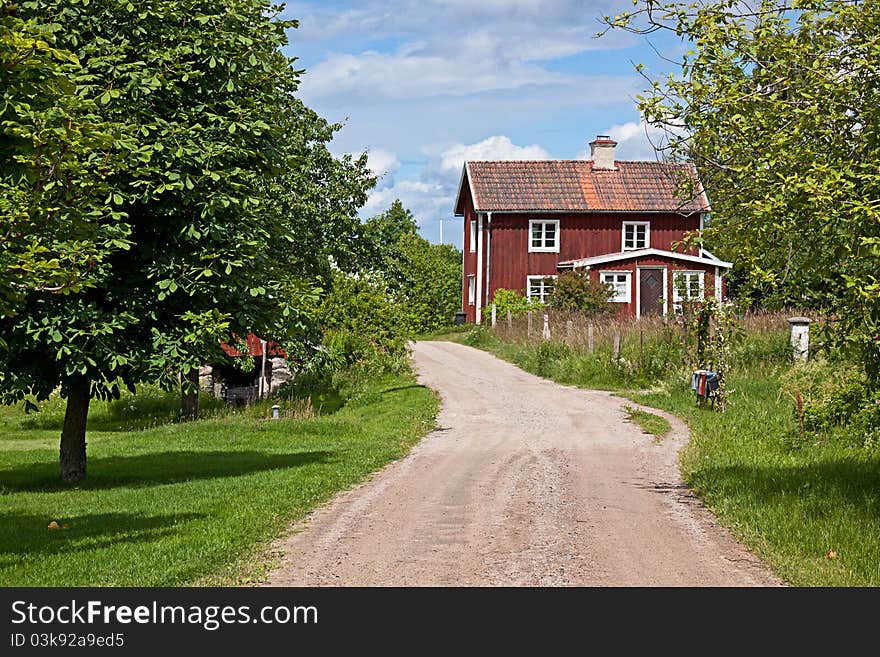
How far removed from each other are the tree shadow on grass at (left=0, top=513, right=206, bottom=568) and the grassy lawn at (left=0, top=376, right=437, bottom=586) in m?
0.02

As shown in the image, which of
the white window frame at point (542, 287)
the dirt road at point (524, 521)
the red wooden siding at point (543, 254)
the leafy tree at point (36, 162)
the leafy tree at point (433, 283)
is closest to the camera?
the leafy tree at point (36, 162)

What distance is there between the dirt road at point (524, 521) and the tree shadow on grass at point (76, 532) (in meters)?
1.52

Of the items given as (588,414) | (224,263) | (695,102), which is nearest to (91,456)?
(224,263)

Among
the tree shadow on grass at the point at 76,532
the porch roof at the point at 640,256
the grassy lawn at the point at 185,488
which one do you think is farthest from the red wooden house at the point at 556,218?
the tree shadow on grass at the point at 76,532

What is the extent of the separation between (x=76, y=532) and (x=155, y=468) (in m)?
7.35

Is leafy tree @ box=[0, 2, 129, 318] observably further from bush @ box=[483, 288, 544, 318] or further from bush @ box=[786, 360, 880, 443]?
bush @ box=[483, 288, 544, 318]

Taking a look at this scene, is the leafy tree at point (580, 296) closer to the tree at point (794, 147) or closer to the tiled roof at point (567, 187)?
the tiled roof at point (567, 187)

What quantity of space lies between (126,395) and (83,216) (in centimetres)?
2489

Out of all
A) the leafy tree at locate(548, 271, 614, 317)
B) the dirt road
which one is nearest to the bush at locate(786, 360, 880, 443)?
the dirt road

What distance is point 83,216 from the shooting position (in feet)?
31.2

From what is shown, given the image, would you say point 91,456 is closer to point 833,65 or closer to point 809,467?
point 809,467

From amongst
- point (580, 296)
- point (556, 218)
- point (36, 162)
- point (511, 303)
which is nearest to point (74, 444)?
point (36, 162)

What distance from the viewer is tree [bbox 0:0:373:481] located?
14422 millimetres

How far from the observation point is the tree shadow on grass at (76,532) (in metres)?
10.3
